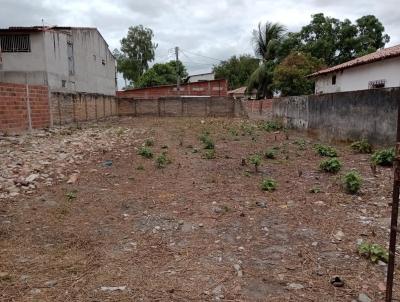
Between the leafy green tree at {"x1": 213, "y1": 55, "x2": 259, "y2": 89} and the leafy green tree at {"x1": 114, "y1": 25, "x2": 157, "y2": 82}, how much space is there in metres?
9.94

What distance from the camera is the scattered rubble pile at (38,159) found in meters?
5.36

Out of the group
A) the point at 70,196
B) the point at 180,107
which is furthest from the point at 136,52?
the point at 70,196

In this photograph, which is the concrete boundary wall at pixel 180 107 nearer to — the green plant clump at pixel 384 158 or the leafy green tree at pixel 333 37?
the leafy green tree at pixel 333 37

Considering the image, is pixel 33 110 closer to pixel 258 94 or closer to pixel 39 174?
pixel 39 174

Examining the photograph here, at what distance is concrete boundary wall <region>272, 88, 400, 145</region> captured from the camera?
7.53 metres

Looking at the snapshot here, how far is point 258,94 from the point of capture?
2578 cm

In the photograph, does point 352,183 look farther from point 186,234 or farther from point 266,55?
point 266,55

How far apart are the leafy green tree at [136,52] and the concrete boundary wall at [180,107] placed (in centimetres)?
1746

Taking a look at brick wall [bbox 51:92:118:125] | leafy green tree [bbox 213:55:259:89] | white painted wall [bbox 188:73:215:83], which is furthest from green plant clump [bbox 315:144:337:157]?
leafy green tree [bbox 213:55:259:89]

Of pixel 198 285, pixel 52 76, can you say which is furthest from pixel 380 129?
pixel 52 76

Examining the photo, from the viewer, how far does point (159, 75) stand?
141 ft

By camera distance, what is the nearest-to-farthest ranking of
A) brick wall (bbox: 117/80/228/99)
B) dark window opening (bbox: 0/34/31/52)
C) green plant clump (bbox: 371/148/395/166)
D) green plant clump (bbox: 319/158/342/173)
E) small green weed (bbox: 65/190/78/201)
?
small green weed (bbox: 65/190/78/201), green plant clump (bbox: 319/158/342/173), green plant clump (bbox: 371/148/395/166), dark window opening (bbox: 0/34/31/52), brick wall (bbox: 117/80/228/99)

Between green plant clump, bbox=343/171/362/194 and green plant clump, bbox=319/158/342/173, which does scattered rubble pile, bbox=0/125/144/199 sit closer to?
green plant clump, bbox=343/171/362/194

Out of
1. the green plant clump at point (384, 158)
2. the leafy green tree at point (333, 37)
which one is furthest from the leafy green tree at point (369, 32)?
the green plant clump at point (384, 158)
